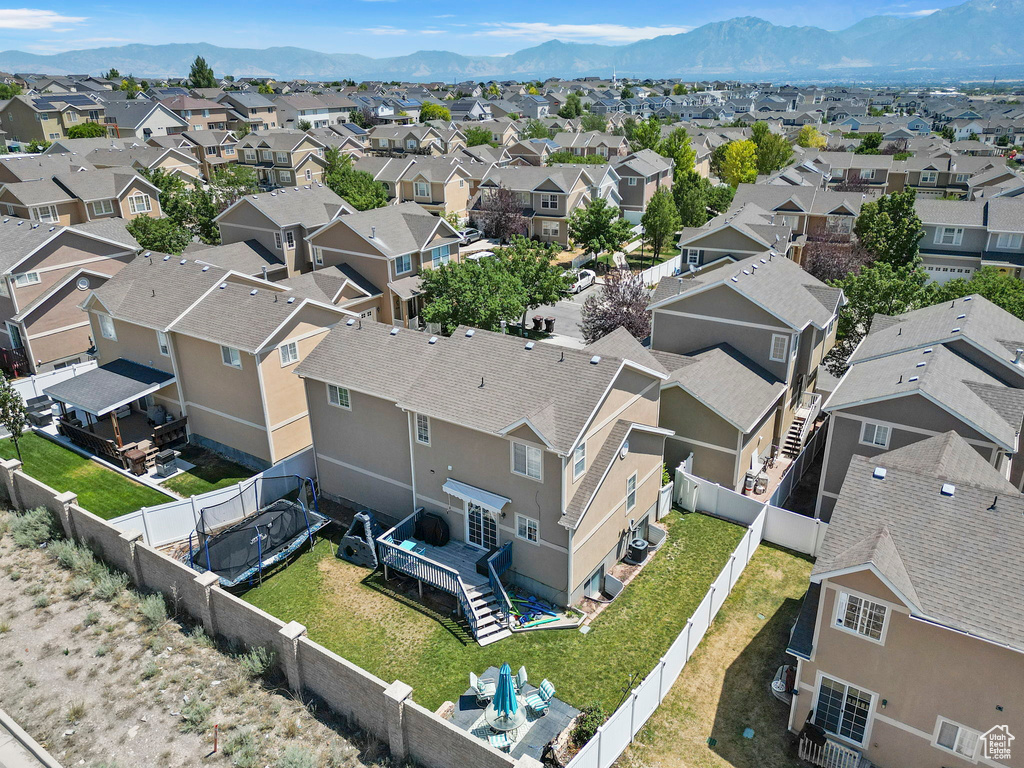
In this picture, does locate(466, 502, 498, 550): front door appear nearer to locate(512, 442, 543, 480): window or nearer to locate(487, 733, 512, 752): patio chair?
locate(512, 442, 543, 480): window

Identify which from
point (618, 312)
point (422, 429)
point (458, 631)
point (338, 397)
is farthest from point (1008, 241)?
point (458, 631)

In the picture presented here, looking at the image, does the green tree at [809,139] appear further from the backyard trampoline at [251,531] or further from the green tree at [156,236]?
the backyard trampoline at [251,531]

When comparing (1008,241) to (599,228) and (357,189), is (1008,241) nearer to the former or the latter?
(599,228)

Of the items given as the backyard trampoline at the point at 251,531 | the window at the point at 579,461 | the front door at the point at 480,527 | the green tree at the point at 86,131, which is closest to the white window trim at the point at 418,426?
the front door at the point at 480,527

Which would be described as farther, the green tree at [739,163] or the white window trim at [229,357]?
the green tree at [739,163]

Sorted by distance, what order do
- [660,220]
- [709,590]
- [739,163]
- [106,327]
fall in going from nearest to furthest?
[709,590], [106,327], [660,220], [739,163]

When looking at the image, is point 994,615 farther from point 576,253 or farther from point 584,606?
point 576,253

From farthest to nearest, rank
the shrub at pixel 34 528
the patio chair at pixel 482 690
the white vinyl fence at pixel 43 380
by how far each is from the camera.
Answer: the white vinyl fence at pixel 43 380 < the shrub at pixel 34 528 < the patio chair at pixel 482 690
